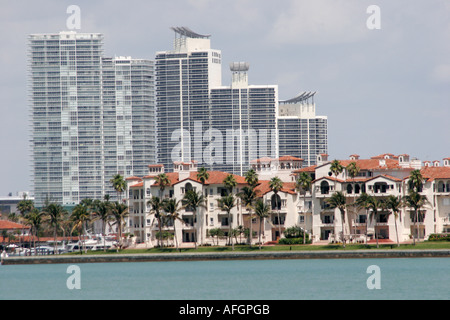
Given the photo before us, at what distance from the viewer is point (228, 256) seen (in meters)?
140

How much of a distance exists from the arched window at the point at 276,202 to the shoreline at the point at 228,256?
54.6ft

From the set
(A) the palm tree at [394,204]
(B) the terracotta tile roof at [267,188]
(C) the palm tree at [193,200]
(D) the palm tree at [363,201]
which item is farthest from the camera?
(B) the terracotta tile roof at [267,188]

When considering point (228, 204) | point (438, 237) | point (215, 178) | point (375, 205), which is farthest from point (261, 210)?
point (438, 237)

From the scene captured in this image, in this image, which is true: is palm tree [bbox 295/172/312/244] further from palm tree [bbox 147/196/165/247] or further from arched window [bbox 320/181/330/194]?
palm tree [bbox 147/196/165/247]

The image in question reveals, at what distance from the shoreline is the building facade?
888 cm

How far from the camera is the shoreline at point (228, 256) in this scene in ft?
424

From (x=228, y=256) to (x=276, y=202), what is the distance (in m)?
17.9

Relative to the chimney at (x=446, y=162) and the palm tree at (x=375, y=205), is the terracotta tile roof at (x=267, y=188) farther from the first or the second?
the chimney at (x=446, y=162)

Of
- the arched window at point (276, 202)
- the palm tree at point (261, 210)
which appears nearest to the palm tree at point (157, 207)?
the palm tree at point (261, 210)

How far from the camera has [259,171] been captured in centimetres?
18550

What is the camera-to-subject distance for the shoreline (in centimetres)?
12938

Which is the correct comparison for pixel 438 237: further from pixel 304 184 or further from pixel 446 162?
pixel 446 162

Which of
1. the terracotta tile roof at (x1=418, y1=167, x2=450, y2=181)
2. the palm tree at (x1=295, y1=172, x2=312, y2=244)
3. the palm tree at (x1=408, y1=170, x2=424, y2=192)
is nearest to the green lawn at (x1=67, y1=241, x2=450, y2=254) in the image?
the palm tree at (x1=295, y1=172, x2=312, y2=244)

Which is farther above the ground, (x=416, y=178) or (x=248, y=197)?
(x=416, y=178)
